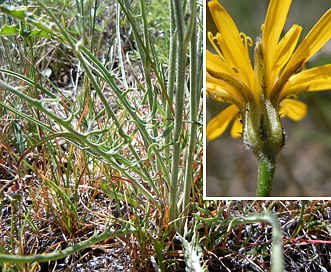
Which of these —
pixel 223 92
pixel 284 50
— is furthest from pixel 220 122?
pixel 284 50

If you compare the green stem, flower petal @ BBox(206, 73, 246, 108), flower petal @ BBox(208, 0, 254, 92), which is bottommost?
the green stem

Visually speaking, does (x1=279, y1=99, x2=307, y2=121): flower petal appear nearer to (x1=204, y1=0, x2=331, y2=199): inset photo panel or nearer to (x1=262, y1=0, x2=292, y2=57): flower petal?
(x1=204, y1=0, x2=331, y2=199): inset photo panel

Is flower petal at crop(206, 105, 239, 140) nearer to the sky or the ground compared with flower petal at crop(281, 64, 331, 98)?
nearer to the ground

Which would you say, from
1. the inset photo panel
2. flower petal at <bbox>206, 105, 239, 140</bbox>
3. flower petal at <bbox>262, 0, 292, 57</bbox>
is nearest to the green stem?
the inset photo panel

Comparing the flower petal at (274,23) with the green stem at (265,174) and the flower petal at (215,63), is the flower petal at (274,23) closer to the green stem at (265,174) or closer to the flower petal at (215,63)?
the flower petal at (215,63)

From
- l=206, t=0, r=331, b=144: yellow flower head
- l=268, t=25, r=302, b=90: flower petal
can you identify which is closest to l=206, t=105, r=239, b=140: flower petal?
l=206, t=0, r=331, b=144: yellow flower head

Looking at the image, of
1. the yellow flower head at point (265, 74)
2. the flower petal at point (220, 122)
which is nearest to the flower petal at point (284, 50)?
the yellow flower head at point (265, 74)

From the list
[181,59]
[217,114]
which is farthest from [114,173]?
[181,59]

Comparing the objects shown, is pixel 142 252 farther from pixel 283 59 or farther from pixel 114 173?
pixel 283 59
